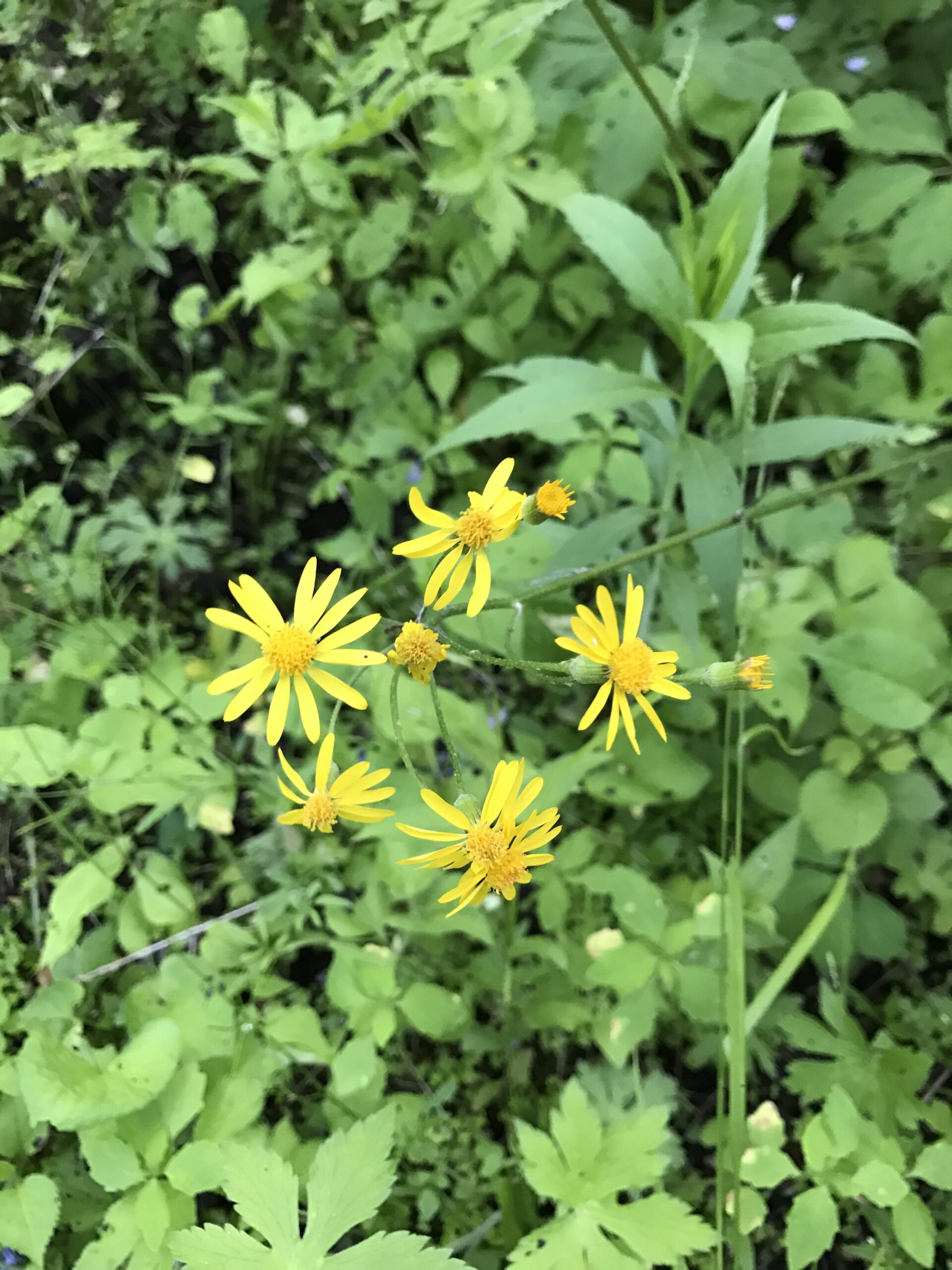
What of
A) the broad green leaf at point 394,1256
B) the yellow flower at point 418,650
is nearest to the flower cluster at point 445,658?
the yellow flower at point 418,650

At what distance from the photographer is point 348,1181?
100 cm

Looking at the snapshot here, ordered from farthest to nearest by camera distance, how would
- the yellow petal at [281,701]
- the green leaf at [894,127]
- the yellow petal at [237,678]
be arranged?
1. the green leaf at [894,127]
2. the yellow petal at [281,701]
3. the yellow petal at [237,678]

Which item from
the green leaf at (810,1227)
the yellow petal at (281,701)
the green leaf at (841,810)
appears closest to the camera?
the yellow petal at (281,701)

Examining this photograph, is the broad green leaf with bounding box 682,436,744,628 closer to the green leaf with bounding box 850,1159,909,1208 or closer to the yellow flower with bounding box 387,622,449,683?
the yellow flower with bounding box 387,622,449,683

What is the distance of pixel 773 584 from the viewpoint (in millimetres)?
1593

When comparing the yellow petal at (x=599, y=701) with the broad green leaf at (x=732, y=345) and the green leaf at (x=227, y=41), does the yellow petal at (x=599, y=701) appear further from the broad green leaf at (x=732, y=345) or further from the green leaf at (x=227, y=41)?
the green leaf at (x=227, y=41)

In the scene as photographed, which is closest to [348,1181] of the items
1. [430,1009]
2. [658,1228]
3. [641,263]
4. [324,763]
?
[430,1009]

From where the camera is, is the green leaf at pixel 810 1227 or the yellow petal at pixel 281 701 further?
the green leaf at pixel 810 1227

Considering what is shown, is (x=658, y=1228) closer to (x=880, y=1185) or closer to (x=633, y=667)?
(x=880, y=1185)

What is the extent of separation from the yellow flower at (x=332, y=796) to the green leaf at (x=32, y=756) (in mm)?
684

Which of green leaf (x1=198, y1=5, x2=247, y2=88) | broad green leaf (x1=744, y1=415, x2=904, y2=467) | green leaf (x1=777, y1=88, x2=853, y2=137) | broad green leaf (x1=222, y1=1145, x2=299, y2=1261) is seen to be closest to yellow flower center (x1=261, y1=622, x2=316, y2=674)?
broad green leaf (x1=222, y1=1145, x2=299, y2=1261)

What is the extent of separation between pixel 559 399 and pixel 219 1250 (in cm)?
127

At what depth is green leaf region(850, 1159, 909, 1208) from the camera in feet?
3.88

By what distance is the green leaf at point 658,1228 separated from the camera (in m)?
1.06
